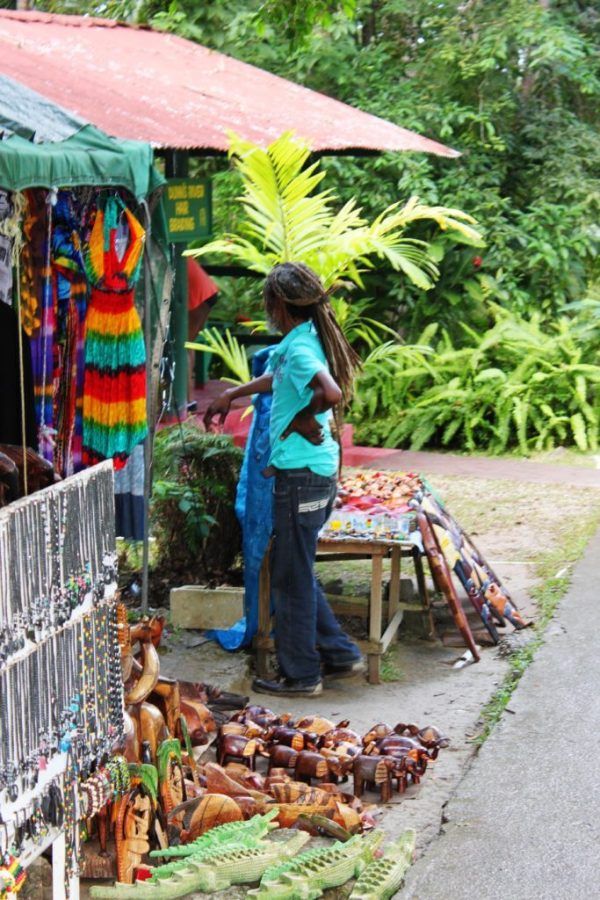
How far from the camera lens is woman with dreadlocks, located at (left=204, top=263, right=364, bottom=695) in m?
5.80

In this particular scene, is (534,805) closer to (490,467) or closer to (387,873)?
(387,873)

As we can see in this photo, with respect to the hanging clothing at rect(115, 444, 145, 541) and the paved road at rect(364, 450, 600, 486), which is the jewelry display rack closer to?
the hanging clothing at rect(115, 444, 145, 541)

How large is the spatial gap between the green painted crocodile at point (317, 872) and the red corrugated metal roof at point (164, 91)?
4305 mm

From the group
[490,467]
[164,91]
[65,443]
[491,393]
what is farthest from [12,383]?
[491,393]

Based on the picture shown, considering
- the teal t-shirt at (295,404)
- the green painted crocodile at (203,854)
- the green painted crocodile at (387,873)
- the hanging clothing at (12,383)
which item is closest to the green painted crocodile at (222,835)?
the green painted crocodile at (203,854)

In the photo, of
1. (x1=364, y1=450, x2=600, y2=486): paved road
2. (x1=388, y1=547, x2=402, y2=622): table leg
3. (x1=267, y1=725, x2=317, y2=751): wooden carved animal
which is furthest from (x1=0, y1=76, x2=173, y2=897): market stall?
(x1=364, y1=450, x2=600, y2=486): paved road

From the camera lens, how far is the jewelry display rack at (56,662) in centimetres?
352

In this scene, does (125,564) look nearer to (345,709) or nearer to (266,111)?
(345,709)

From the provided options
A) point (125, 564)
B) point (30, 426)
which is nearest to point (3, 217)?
point (30, 426)

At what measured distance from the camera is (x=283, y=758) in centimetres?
515

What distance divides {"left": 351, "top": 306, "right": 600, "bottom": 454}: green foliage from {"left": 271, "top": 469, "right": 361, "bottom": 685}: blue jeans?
6.14 metres

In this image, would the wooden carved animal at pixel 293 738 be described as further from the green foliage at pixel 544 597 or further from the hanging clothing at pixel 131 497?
the hanging clothing at pixel 131 497

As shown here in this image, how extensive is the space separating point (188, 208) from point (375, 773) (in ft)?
17.3

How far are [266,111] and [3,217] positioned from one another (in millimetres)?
5031
